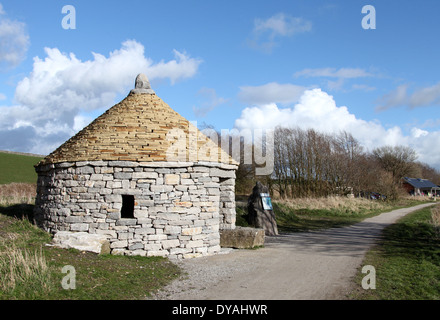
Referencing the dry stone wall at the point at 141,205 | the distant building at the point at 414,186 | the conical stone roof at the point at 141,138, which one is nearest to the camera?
the dry stone wall at the point at 141,205

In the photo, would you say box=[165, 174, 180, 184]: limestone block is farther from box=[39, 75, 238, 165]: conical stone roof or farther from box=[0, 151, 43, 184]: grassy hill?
box=[0, 151, 43, 184]: grassy hill

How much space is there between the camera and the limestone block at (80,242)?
832 centimetres

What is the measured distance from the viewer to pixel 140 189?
894cm

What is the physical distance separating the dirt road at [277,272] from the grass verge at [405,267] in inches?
16.0

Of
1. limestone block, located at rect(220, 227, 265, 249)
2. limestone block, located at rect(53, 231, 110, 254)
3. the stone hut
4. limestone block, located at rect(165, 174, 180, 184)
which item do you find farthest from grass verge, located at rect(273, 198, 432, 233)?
limestone block, located at rect(53, 231, 110, 254)

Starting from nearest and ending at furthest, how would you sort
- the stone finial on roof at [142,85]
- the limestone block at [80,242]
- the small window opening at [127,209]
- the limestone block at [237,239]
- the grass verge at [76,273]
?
1. the grass verge at [76,273]
2. the limestone block at [80,242]
3. the limestone block at [237,239]
4. the stone finial on roof at [142,85]
5. the small window opening at [127,209]

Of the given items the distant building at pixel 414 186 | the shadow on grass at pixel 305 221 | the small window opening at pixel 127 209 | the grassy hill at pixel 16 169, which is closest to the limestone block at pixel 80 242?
the small window opening at pixel 127 209

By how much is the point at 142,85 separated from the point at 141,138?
2699 mm

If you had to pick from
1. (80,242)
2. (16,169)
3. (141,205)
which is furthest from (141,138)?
(16,169)

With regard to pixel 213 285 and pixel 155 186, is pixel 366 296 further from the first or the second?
pixel 155 186

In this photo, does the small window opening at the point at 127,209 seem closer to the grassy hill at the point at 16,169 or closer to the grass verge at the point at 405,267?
the grass verge at the point at 405,267

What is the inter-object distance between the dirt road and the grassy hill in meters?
22.1

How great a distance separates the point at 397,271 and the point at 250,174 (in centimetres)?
1928
